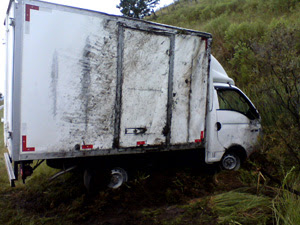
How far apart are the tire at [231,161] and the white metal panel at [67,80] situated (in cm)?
272

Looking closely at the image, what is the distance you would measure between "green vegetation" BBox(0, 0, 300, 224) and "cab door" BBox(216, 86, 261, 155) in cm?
30

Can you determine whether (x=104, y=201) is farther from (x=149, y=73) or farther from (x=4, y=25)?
(x=4, y=25)

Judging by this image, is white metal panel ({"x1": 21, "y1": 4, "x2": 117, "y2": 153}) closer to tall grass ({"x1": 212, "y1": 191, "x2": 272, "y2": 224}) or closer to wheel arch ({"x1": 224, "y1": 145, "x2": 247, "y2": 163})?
tall grass ({"x1": 212, "y1": 191, "x2": 272, "y2": 224})

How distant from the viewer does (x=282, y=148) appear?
4.97 m

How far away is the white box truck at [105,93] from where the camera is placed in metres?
4.00

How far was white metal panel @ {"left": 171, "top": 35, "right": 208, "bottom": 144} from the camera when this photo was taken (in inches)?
204

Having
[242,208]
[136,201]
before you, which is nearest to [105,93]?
[136,201]

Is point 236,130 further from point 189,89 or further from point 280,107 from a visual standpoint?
point 189,89

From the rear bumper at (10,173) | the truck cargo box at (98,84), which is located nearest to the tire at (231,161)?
the truck cargo box at (98,84)

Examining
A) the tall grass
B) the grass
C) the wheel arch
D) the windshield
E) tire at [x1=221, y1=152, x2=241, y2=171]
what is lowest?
the grass

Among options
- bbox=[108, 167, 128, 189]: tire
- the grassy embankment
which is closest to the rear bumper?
bbox=[108, 167, 128, 189]: tire

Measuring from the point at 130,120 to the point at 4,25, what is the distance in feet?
9.25

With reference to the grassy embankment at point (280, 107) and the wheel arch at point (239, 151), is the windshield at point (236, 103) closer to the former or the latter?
the grassy embankment at point (280, 107)

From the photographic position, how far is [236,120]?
605 cm
